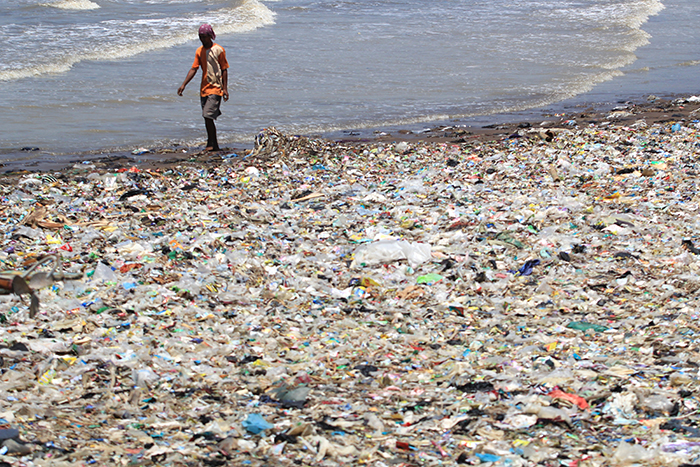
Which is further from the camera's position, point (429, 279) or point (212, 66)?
point (212, 66)

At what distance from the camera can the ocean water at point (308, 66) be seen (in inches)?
430

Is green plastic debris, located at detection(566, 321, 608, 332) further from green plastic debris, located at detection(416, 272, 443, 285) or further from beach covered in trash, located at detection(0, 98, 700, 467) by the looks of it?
green plastic debris, located at detection(416, 272, 443, 285)

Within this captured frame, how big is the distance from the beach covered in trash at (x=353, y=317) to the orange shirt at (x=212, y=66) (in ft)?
5.01

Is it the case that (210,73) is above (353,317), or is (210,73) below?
above

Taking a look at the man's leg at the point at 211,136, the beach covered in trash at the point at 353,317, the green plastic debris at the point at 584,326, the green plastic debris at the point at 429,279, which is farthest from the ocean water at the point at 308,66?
the green plastic debris at the point at 584,326

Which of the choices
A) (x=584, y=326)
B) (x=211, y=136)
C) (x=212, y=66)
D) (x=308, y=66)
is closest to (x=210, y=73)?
(x=212, y=66)

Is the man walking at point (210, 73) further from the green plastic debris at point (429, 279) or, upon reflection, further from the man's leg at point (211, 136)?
the green plastic debris at point (429, 279)

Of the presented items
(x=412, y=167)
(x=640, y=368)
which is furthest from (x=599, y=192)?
(x=640, y=368)

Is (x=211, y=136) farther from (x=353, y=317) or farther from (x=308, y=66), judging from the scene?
(x=308, y=66)

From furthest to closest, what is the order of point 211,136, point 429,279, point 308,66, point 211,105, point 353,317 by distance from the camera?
point 308,66 → point 211,136 → point 211,105 → point 429,279 → point 353,317

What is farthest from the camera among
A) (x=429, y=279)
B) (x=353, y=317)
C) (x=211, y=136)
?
(x=211, y=136)

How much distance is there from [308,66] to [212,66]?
7.08 m

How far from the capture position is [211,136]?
8.94 meters

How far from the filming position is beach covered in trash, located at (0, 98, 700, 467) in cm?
283
